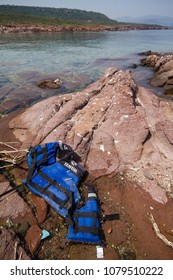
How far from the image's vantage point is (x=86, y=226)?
15.3 ft

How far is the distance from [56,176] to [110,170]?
5.78 feet

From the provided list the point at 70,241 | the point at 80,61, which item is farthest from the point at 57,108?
the point at 80,61

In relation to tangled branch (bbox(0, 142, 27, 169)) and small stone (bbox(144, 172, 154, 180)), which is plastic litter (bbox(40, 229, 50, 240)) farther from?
small stone (bbox(144, 172, 154, 180))

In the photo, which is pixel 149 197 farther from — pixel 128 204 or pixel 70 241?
pixel 70 241

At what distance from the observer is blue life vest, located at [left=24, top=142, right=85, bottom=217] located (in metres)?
5.33

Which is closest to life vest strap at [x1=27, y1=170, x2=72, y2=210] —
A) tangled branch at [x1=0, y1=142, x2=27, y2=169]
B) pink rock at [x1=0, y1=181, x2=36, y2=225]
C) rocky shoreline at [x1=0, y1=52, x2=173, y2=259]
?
rocky shoreline at [x1=0, y1=52, x2=173, y2=259]

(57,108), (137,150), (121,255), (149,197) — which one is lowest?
(121,255)

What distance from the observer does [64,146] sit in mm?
6715

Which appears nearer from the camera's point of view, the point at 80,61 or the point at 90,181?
the point at 90,181

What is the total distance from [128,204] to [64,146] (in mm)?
2634

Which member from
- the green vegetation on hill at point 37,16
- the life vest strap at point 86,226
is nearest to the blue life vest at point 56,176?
the life vest strap at point 86,226

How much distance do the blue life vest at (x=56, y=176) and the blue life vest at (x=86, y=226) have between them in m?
0.32

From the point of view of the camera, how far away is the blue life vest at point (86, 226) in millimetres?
4520
